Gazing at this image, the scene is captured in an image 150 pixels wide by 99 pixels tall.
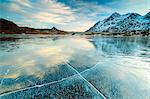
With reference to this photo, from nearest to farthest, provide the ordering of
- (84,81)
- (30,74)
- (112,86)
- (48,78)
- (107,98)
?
(107,98) → (112,86) → (84,81) → (48,78) → (30,74)

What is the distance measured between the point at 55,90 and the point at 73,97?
0.46 meters

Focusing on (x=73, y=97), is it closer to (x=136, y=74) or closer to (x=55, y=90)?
(x=55, y=90)

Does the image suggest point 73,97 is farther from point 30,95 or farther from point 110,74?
point 110,74

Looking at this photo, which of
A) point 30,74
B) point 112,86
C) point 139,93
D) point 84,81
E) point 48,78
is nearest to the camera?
point 139,93

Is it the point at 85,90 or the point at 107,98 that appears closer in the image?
the point at 107,98

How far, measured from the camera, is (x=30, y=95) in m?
2.93

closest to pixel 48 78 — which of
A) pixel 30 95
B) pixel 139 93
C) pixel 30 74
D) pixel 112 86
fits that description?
pixel 30 74

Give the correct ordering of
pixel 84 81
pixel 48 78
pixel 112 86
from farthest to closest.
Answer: pixel 48 78
pixel 84 81
pixel 112 86

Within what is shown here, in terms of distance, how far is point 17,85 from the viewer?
11.2 feet

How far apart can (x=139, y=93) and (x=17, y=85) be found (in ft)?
7.01

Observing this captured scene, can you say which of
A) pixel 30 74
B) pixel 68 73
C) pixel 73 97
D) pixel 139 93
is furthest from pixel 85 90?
pixel 30 74

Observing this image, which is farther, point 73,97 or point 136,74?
point 136,74

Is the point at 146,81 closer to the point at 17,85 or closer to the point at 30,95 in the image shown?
the point at 30,95

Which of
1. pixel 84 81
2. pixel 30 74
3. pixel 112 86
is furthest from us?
pixel 30 74
